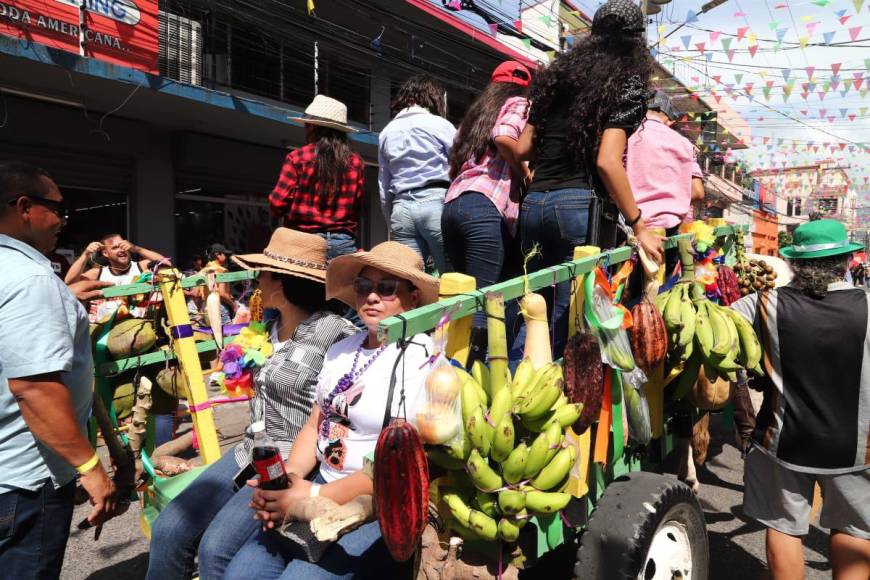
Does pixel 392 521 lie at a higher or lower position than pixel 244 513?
higher

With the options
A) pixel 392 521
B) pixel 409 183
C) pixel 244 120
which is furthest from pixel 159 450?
pixel 244 120

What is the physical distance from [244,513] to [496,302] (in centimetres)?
130

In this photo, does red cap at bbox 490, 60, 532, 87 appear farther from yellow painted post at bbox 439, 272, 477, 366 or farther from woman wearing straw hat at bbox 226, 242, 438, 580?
yellow painted post at bbox 439, 272, 477, 366

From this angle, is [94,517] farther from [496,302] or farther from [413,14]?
[413,14]

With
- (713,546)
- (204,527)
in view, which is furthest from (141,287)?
(713,546)

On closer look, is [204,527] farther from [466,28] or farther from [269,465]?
[466,28]

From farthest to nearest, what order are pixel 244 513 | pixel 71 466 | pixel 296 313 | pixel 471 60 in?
pixel 471 60
pixel 296 313
pixel 244 513
pixel 71 466

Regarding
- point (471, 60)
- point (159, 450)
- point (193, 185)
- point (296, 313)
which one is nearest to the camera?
point (296, 313)

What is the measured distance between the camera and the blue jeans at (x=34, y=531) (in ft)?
6.55

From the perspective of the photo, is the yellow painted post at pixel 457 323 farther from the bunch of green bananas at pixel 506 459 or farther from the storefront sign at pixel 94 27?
the storefront sign at pixel 94 27

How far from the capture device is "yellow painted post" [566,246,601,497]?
1.92 metres

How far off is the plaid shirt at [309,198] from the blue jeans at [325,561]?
6.53 ft

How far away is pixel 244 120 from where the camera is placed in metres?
9.77

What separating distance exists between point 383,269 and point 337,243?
1.59 m
